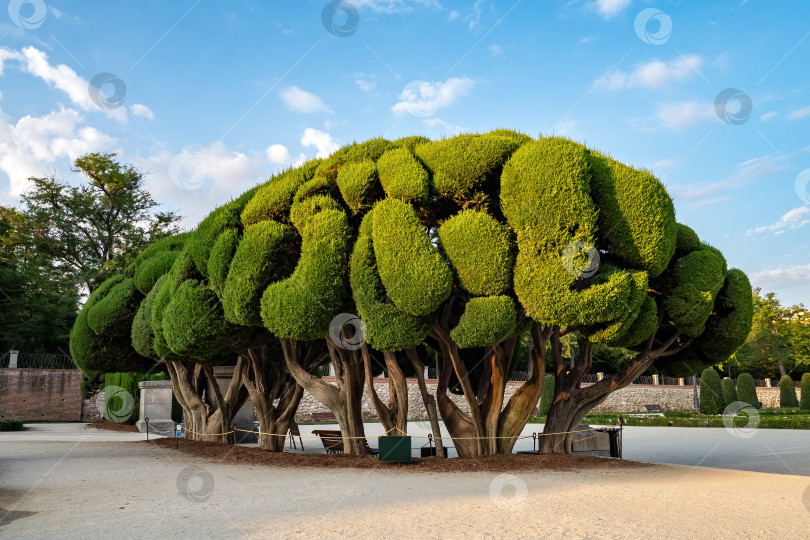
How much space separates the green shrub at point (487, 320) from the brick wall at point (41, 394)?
89.3 feet

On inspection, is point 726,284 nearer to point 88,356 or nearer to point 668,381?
point 88,356

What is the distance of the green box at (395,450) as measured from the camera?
11547 millimetres

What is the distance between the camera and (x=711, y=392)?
3275cm

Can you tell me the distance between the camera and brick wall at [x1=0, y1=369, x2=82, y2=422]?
29.0 meters
